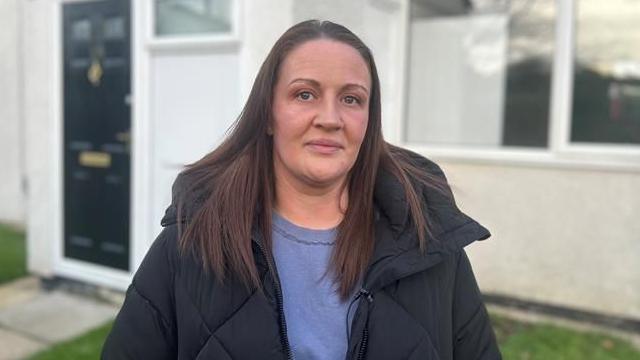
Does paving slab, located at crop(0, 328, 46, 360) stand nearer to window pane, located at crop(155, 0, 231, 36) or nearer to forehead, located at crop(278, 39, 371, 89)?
window pane, located at crop(155, 0, 231, 36)

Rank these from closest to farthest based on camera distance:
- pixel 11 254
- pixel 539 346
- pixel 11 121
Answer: pixel 539 346
pixel 11 254
pixel 11 121

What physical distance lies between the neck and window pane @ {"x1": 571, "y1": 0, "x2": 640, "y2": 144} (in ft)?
11.9

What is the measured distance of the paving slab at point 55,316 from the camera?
4632mm

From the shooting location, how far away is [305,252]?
5.28 ft

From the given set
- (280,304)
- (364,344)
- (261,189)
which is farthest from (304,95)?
(364,344)

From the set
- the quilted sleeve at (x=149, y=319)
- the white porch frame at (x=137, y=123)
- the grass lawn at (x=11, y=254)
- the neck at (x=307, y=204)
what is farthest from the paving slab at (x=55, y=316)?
the neck at (x=307, y=204)

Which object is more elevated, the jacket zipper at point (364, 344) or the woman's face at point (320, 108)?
the woman's face at point (320, 108)

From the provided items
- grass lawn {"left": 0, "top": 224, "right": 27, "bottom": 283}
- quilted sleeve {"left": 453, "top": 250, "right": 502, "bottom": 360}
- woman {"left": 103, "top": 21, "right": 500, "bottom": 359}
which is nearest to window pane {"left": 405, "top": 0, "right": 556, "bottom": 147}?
quilted sleeve {"left": 453, "top": 250, "right": 502, "bottom": 360}

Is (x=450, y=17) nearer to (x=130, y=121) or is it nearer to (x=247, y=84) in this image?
(x=247, y=84)

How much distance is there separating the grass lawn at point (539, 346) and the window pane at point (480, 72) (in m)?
1.46

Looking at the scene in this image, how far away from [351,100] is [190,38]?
3605 millimetres

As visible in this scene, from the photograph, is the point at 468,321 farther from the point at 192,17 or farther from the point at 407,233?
the point at 192,17

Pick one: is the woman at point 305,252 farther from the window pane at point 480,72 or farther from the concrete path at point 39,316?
the window pane at point 480,72

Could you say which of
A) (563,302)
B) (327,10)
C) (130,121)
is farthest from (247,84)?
(563,302)
